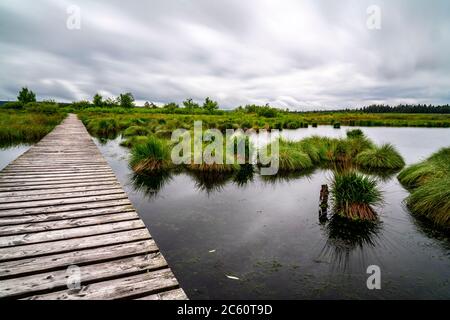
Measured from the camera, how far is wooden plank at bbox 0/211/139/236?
3.75 m

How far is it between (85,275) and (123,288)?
1.64 ft

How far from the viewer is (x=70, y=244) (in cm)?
344


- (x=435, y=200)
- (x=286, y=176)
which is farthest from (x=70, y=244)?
(x=286, y=176)

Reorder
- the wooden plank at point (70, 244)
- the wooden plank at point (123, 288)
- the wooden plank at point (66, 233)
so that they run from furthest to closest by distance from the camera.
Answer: the wooden plank at point (66, 233), the wooden plank at point (70, 244), the wooden plank at point (123, 288)

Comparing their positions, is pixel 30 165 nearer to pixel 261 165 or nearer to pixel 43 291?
pixel 43 291

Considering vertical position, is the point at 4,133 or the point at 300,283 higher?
the point at 4,133

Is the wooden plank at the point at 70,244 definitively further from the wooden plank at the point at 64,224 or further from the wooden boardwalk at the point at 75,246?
the wooden plank at the point at 64,224

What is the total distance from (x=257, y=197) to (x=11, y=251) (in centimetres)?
578

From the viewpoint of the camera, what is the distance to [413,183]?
9.12 m

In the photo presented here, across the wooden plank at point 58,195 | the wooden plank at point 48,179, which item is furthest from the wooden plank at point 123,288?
the wooden plank at point 48,179

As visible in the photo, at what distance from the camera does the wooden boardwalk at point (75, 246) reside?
2.63 meters

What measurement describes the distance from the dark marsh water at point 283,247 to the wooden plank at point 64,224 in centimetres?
95
